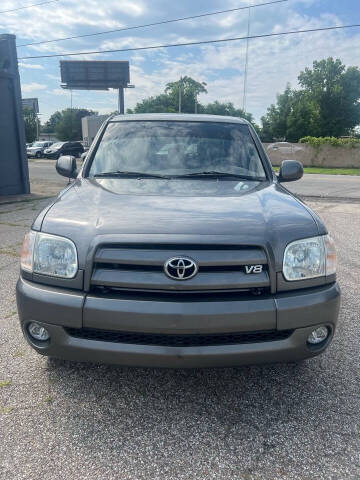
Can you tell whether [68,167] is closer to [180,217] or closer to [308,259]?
[180,217]

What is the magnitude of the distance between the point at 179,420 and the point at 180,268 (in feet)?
2.88

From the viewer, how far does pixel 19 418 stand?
6.78 feet

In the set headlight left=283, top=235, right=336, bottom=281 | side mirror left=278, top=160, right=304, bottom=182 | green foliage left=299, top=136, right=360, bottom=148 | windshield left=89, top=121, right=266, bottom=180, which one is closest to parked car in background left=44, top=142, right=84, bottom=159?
green foliage left=299, top=136, right=360, bottom=148

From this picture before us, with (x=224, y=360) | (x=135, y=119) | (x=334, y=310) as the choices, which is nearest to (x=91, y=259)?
(x=224, y=360)

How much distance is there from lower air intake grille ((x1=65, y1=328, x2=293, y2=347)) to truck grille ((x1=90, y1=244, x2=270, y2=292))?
0.23 metres

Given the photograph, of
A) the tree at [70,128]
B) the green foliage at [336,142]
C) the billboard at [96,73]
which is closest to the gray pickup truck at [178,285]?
the green foliage at [336,142]

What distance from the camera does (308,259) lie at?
2.04 metres

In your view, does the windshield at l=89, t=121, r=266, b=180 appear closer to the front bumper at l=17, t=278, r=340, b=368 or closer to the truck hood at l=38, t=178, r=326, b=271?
the truck hood at l=38, t=178, r=326, b=271

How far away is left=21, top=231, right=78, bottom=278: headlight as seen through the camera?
6.50ft

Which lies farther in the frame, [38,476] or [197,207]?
[197,207]

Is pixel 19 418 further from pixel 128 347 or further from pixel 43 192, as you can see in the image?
pixel 43 192

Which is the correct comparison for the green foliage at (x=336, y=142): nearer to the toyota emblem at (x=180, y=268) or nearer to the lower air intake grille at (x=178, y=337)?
the lower air intake grille at (x=178, y=337)

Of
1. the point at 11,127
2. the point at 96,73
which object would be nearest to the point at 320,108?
the point at 96,73

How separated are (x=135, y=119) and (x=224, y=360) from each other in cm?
248
